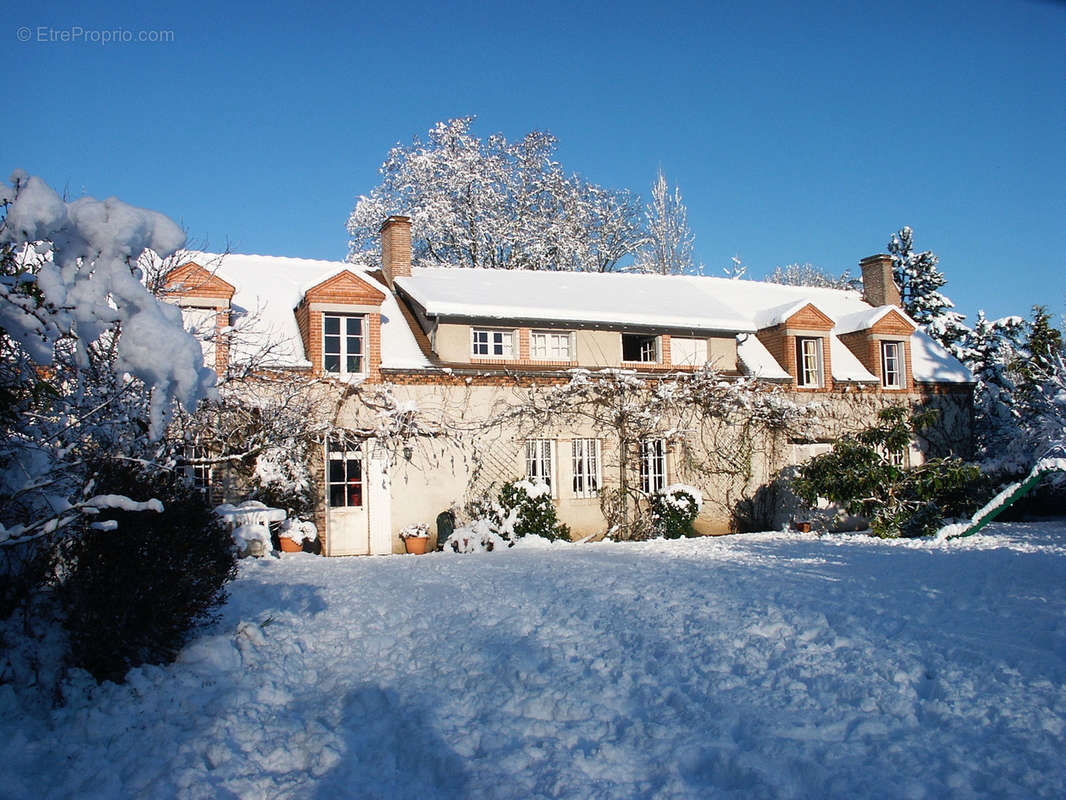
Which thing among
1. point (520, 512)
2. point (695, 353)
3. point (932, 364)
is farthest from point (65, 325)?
point (932, 364)

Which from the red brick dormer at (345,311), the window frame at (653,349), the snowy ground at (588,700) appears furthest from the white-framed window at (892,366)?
the red brick dormer at (345,311)

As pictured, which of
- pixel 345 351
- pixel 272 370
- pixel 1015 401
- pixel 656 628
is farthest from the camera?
pixel 1015 401

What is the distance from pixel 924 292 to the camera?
29594mm

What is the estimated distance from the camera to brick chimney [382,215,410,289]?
18219 mm

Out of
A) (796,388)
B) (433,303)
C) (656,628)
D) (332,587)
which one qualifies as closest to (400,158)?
(433,303)

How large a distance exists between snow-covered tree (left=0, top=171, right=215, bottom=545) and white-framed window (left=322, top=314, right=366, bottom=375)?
29.9ft

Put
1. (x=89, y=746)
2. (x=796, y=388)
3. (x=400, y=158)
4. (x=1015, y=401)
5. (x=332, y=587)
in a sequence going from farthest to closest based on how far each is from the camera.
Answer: (x=400, y=158)
(x=1015, y=401)
(x=796, y=388)
(x=332, y=587)
(x=89, y=746)

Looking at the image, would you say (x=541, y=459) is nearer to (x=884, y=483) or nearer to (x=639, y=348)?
(x=639, y=348)

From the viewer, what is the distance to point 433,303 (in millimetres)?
15758

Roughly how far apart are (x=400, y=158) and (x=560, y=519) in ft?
60.0

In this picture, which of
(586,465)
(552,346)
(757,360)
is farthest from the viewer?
(757,360)

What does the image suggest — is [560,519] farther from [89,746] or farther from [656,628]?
[89,746]

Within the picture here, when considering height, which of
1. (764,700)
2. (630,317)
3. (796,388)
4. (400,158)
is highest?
(400,158)

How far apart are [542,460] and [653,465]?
2648 mm
